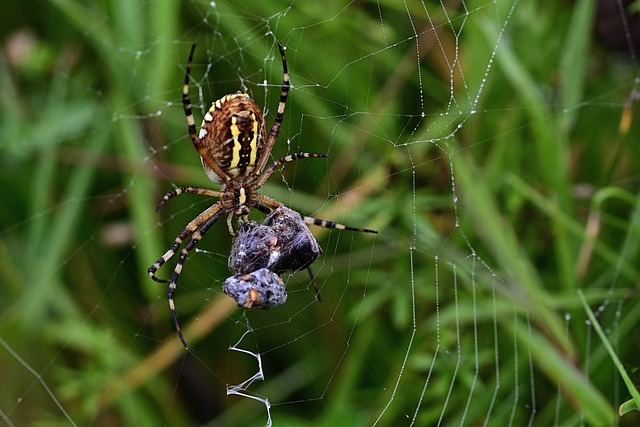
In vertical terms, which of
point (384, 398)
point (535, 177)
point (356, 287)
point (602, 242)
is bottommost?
point (384, 398)

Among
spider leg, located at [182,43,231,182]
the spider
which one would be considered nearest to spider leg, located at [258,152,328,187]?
the spider

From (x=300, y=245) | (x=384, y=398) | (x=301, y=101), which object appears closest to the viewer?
(x=300, y=245)

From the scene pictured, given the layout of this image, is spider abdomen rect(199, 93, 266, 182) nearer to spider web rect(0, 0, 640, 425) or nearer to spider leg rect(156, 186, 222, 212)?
spider leg rect(156, 186, 222, 212)

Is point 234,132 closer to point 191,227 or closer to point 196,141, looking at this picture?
point 196,141

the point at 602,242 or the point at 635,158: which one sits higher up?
the point at 635,158

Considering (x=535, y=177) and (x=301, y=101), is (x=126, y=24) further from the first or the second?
(x=535, y=177)

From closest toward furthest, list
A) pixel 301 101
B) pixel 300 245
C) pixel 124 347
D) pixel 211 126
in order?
pixel 300 245 → pixel 211 126 → pixel 301 101 → pixel 124 347

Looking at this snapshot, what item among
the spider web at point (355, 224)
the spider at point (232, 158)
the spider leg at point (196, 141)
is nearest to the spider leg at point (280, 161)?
the spider at point (232, 158)

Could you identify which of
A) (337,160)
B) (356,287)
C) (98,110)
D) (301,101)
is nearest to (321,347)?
(356,287)

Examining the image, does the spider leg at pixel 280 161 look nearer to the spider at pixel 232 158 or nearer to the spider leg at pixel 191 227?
the spider at pixel 232 158
